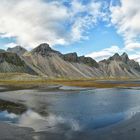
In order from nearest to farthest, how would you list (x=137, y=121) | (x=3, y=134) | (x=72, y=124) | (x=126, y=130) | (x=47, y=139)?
(x=47, y=139)
(x=3, y=134)
(x=126, y=130)
(x=72, y=124)
(x=137, y=121)

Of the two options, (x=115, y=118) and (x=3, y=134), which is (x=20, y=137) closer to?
(x=3, y=134)

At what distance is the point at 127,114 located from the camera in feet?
88.6

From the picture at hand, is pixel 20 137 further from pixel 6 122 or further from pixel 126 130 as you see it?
pixel 126 130

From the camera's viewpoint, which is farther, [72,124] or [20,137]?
[72,124]

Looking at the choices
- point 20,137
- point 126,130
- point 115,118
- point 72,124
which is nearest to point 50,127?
point 72,124

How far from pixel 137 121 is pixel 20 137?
10.8 meters

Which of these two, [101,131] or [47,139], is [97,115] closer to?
[101,131]

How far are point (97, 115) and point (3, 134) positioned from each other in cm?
1063

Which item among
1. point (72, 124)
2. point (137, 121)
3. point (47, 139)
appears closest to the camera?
point (47, 139)

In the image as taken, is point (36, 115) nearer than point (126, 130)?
No

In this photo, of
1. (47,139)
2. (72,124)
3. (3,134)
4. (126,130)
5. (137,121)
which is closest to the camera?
(47,139)

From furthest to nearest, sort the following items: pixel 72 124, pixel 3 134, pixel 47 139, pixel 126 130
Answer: pixel 72 124 < pixel 126 130 < pixel 3 134 < pixel 47 139

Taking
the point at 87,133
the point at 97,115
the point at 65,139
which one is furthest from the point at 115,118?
the point at 65,139

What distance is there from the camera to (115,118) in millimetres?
24516
